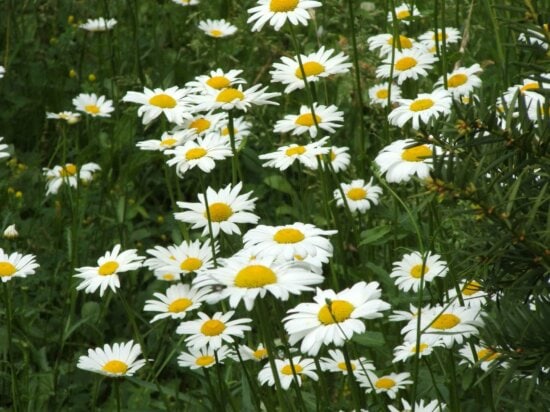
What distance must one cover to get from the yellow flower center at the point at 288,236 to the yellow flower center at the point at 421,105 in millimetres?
565

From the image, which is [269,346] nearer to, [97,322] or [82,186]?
[97,322]

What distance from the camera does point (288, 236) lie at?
1735 millimetres

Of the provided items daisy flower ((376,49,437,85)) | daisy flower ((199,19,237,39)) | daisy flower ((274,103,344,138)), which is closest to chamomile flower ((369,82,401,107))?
daisy flower ((376,49,437,85))

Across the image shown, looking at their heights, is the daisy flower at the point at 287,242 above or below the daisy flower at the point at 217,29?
above

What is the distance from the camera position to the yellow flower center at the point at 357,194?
273cm

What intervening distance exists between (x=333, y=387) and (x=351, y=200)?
50 cm

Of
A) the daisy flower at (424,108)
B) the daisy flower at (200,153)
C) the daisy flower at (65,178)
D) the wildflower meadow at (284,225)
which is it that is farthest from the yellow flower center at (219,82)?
the daisy flower at (65,178)

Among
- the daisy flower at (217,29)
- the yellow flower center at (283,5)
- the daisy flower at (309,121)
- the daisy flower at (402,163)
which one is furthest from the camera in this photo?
the daisy flower at (217,29)

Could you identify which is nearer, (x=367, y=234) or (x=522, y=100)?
(x=522, y=100)

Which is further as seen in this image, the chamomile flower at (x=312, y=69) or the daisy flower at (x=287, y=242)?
the chamomile flower at (x=312, y=69)

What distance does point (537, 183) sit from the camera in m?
1.34

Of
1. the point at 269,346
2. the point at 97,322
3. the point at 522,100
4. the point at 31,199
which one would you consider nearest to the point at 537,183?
the point at 522,100

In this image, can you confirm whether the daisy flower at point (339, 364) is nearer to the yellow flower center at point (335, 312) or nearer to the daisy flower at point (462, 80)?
the yellow flower center at point (335, 312)

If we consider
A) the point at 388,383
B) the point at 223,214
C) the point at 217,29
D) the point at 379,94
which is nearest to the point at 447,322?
the point at 388,383
